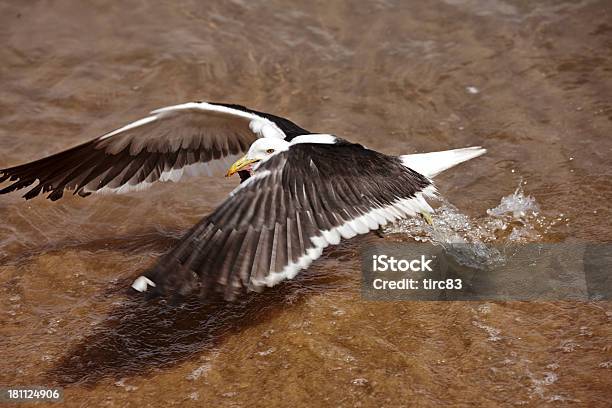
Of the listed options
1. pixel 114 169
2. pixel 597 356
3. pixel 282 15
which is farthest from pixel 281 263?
pixel 282 15

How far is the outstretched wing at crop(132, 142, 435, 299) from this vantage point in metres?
3.24

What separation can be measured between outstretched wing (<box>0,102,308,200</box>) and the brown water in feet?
1.34

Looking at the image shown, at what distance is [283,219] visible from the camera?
3.50m

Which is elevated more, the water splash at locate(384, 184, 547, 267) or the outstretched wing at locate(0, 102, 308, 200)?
the outstretched wing at locate(0, 102, 308, 200)

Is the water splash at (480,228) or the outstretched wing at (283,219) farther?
the water splash at (480,228)

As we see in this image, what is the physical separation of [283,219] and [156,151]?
1.71m

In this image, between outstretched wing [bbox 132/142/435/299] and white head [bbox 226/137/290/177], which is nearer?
outstretched wing [bbox 132/142/435/299]

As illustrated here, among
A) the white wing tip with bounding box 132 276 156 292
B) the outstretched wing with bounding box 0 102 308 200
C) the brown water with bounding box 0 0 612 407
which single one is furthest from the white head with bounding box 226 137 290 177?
the white wing tip with bounding box 132 276 156 292

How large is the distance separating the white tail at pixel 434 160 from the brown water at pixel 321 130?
1.87ft

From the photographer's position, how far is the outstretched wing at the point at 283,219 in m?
3.24

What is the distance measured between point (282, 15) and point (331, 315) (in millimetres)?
4319

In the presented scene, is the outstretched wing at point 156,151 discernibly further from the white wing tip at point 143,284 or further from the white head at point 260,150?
the white wing tip at point 143,284

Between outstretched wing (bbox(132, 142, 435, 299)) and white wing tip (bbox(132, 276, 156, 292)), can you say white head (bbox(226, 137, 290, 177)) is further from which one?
white wing tip (bbox(132, 276, 156, 292))

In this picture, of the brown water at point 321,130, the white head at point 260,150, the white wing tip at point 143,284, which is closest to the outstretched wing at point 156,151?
the white head at point 260,150
